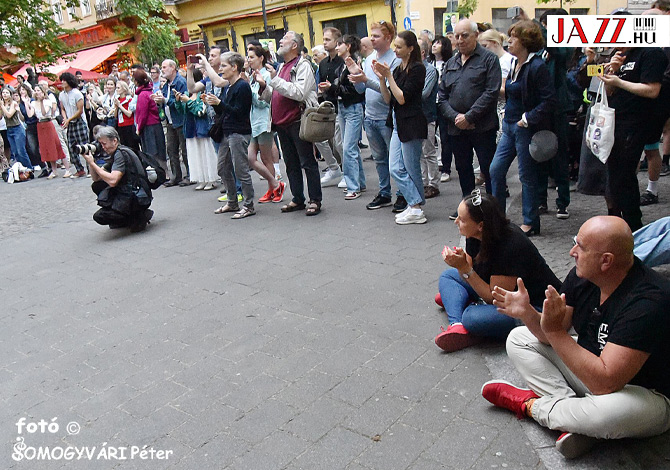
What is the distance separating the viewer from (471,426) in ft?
10.3

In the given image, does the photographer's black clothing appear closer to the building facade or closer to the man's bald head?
the man's bald head

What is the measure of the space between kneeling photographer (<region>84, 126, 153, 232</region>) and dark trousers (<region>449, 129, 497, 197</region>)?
3.78m

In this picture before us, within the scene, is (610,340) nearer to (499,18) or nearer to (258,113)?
(258,113)

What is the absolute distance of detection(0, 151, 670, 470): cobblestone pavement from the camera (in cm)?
308

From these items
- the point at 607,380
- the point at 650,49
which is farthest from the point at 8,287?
the point at 650,49

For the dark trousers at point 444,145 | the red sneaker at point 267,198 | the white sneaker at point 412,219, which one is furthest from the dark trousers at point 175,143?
the white sneaker at point 412,219

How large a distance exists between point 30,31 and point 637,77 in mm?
→ 17902

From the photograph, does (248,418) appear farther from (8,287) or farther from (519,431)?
(8,287)

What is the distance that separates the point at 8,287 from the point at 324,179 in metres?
4.76

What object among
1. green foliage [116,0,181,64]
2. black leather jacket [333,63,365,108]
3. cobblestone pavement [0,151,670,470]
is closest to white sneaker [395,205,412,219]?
cobblestone pavement [0,151,670,470]

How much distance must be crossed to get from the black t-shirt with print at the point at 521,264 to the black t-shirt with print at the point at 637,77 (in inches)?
79.2

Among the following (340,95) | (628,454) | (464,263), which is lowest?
(628,454)

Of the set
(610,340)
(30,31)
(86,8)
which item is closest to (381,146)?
(610,340)

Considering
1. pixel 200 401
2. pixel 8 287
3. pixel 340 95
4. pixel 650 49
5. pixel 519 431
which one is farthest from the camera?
pixel 340 95
